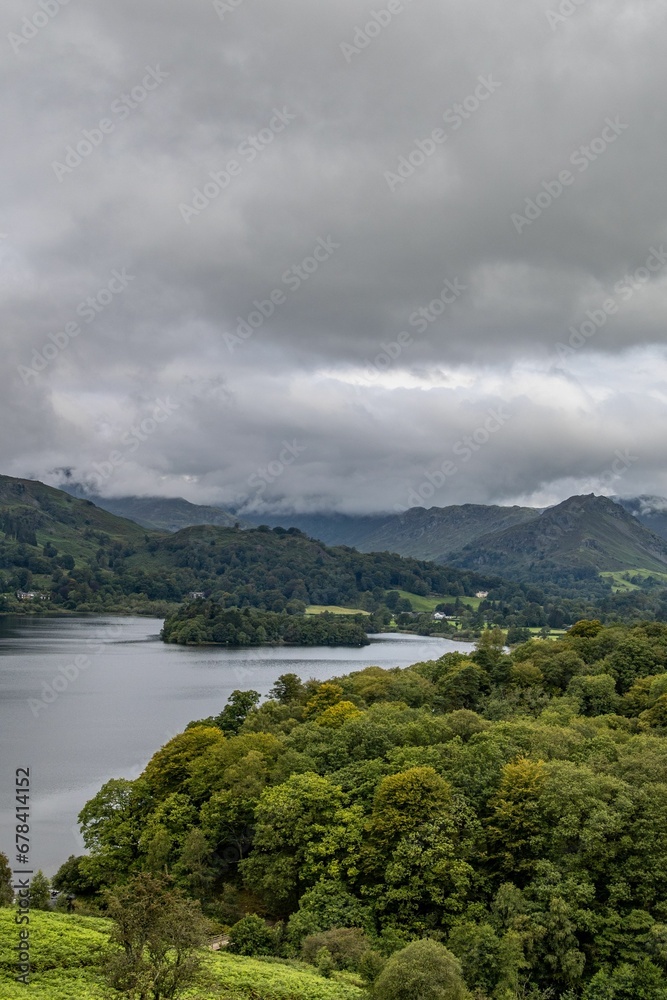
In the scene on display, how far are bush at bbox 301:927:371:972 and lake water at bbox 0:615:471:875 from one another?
2103 centimetres

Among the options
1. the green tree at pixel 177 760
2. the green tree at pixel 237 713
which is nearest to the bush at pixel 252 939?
the green tree at pixel 177 760

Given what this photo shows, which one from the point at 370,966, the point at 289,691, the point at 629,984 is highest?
the point at 289,691

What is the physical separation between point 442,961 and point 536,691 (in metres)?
40.3

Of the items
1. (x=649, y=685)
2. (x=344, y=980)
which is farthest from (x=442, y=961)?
(x=649, y=685)

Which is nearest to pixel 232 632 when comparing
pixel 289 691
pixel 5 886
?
pixel 289 691

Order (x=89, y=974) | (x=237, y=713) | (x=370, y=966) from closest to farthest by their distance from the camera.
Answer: (x=89, y=974) < (x=370, y=966) < (x=237, y=713)

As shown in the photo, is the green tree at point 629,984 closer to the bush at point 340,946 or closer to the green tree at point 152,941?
the bush at point 340,946

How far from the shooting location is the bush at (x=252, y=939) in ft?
100

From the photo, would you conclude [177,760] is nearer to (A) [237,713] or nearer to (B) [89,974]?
(A) [237,713]

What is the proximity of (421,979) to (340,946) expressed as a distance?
9328 millimetres

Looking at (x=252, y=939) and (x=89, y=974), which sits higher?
(x=89, y=974)

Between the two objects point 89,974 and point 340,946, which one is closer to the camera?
point 89,974

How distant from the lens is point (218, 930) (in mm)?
33625

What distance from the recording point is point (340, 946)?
28.5 m
